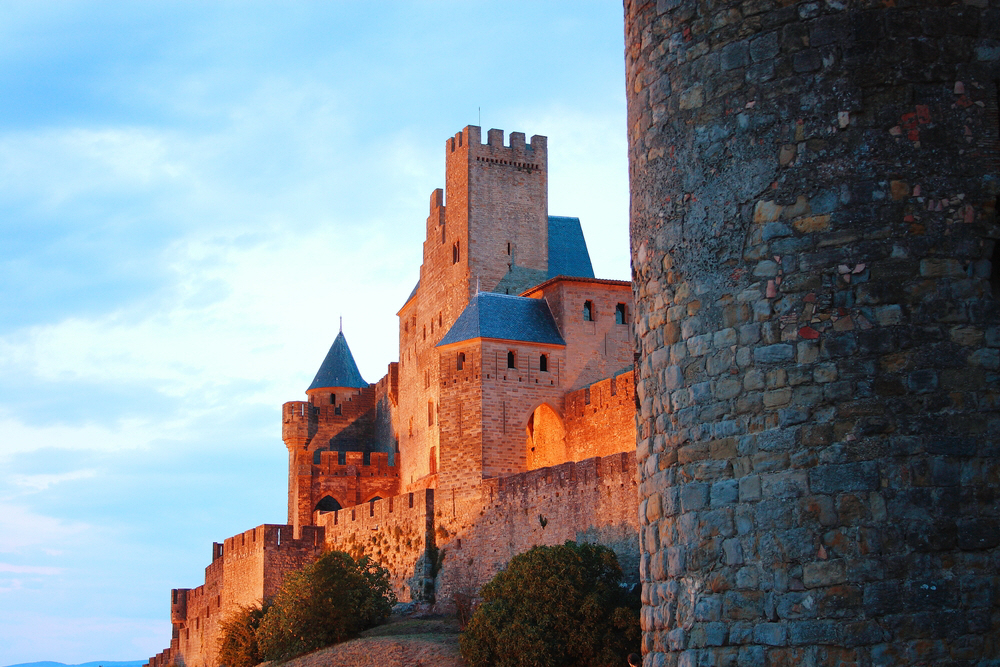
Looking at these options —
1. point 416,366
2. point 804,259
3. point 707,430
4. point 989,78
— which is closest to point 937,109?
point 989,78

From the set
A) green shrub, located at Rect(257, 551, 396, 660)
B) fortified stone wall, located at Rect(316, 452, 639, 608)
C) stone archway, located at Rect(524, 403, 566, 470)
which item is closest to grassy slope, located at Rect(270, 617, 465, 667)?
green shrub, located at Rect(257, 551, 396, 660)

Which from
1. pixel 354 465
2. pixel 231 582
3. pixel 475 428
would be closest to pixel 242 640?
pixel 231 582

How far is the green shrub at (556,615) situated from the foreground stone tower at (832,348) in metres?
17.5

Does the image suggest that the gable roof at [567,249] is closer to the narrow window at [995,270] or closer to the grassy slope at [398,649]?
the grassy slope at [398,649]

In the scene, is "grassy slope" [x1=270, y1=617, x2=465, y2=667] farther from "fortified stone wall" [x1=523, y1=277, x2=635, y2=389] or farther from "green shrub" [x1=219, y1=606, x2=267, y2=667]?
"fortified stone wall" [x1=523, y1=277, x2=635, y2=389]

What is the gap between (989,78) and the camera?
588 centimetres

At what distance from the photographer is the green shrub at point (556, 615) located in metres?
23.5

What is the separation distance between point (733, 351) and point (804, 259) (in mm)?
556

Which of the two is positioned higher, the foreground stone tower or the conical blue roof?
the conical blue roof

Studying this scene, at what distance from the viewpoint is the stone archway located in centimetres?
3700

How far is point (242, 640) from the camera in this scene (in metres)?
36.9

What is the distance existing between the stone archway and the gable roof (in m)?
7.03

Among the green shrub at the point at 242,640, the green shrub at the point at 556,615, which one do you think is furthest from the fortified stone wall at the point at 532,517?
the green shrub at the point at 242,640

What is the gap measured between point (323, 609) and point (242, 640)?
724 cm
